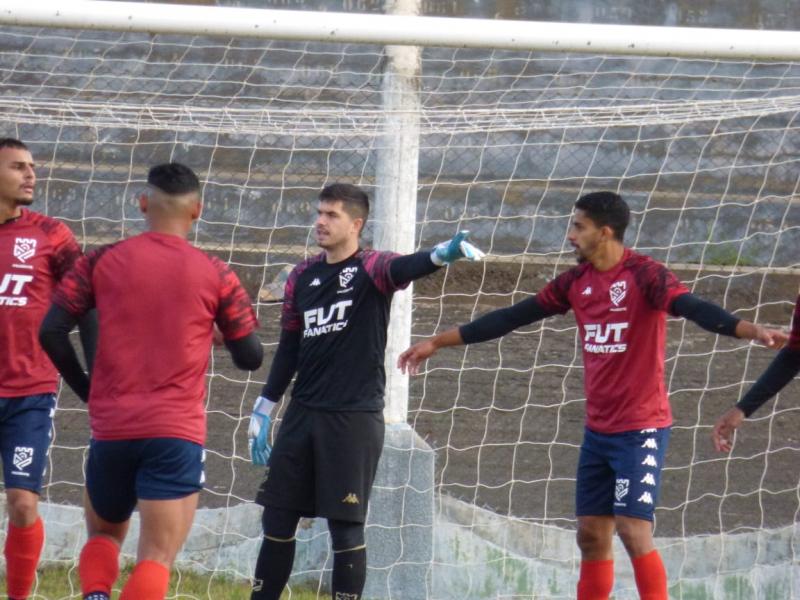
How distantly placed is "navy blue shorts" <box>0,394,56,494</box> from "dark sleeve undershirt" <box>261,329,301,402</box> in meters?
0.92

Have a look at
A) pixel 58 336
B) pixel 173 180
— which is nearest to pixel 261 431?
pixel 58 336

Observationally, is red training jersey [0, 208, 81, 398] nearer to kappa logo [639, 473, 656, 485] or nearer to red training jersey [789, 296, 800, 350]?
kappa logo [639, 473, 656, 485]

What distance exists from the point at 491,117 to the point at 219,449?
115 inches

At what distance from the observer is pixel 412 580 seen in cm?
614

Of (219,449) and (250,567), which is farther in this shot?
(219,449)

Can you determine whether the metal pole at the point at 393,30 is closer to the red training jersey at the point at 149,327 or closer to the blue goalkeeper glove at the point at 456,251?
the blue goalkeeper glove at the point at 456,251

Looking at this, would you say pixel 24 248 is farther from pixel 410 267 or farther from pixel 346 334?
pixel 410 267

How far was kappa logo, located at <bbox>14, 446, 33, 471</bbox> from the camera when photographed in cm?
488

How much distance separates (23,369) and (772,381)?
9.47ft

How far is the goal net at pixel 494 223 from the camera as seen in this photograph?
6.58 metres

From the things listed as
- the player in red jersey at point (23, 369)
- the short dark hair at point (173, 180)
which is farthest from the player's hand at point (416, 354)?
the player in red jersey at point (23, 369)

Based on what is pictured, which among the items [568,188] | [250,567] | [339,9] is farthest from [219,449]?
[339,9]

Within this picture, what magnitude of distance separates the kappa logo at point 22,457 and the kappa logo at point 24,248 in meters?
0.74

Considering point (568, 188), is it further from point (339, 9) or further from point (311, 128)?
point (311, 128)
